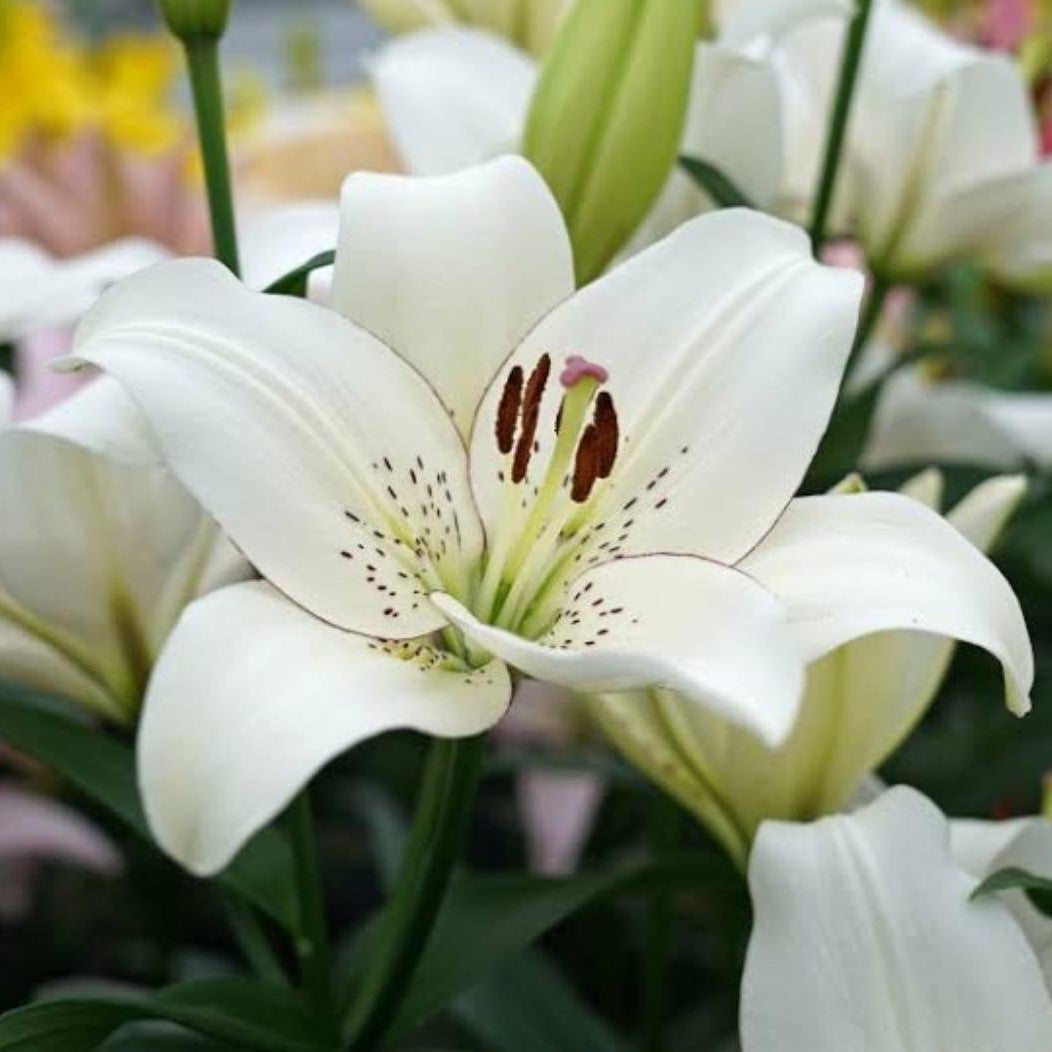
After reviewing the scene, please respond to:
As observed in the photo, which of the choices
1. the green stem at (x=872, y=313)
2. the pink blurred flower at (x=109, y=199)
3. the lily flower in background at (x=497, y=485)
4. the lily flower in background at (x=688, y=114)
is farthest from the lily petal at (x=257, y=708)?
the pink blurred flower at (x=109, y=199)

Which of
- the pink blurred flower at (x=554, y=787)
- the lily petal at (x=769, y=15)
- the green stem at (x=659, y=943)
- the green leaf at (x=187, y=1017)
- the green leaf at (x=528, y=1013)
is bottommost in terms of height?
the pink blurred flower at (x=554, y=787)

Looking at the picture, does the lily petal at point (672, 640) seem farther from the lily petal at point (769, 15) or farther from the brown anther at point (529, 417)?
the lily petal at point (769, 15)

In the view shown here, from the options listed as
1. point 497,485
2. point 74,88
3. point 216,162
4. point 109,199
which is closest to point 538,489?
point 497,485

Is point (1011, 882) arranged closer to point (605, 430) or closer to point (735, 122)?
point (605, 430)

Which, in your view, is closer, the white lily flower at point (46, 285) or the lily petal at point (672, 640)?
the lily petal at point (672, 640)

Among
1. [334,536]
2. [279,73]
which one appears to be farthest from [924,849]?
[279,73]

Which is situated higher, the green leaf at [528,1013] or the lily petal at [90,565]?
the lily petal at [90,565]
